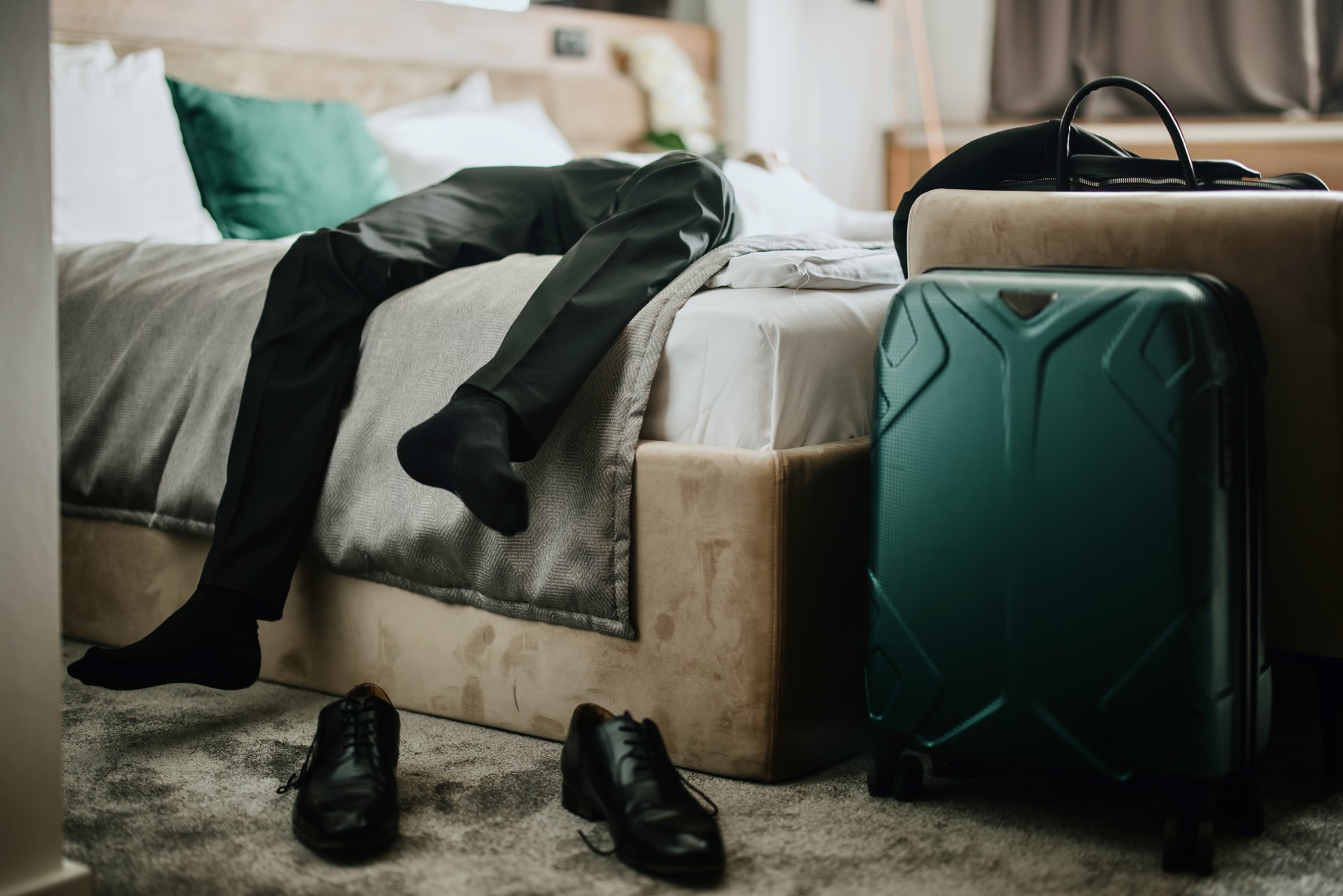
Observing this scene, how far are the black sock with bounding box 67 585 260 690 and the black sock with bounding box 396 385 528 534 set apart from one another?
0.35 metres

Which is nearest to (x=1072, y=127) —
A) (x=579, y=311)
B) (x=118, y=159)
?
(x=579, y=311)

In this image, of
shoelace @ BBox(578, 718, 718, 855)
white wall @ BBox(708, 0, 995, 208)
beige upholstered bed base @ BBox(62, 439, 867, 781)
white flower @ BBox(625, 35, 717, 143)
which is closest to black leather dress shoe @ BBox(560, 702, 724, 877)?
shoelace @ BBox(578, 718, 718, 855)

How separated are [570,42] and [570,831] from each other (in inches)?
115

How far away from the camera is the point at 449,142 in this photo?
290 centimetres

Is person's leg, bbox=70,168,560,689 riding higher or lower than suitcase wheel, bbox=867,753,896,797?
higher

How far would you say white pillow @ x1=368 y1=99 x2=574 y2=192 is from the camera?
284 cm

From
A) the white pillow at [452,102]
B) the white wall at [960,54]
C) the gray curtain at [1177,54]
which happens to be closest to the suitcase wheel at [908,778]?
the white pillow at [452,102]

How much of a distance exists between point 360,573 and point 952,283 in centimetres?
86

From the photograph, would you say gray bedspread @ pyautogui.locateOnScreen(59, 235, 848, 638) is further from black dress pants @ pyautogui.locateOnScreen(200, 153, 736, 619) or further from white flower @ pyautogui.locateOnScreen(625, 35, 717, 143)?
white flower @ pyautogui.locateOnScreen(625, 35, 717, 143)

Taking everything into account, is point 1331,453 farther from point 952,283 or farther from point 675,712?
point 675,712

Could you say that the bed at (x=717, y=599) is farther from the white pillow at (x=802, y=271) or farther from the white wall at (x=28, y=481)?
the white wall at (x=28, y=481)

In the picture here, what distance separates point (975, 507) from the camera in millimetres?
1177

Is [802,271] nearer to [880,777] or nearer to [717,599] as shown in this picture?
[717,599]

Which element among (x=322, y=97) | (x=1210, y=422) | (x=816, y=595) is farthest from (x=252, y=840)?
(x=322, y=97)
